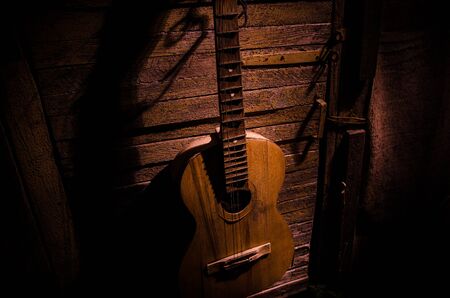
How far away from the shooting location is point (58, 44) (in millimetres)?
1557

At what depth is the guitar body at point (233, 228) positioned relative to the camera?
1.67 m

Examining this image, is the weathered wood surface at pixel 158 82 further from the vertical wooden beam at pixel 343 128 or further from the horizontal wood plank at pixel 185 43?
the vertical wooden beam at pixel 343 128

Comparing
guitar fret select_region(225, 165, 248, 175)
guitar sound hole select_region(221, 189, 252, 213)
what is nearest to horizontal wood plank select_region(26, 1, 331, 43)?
guitar fret select_region(225, 165, 248, 175)

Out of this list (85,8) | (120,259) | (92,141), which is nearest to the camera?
(85,8)

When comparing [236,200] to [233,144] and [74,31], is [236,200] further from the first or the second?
[74,31]

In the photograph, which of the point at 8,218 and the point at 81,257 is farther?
the point at 81,257

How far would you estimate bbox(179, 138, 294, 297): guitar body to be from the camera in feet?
5.49

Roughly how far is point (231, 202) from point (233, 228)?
18cm

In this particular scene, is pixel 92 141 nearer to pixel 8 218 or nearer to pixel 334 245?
pixel 8 218

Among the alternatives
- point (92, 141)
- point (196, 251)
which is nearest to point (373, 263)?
point (196, 251)

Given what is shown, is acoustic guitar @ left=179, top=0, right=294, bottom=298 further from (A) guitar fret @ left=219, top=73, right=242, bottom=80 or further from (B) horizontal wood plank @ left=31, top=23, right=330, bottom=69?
(B) horizontal wood plank @ left=31, top=23, right=330, bottom=69

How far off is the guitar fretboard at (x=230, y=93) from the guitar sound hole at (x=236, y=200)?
94 millimetres

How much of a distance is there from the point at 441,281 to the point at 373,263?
79 centimetres

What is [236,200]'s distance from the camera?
1854 mm
